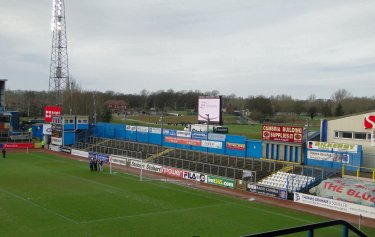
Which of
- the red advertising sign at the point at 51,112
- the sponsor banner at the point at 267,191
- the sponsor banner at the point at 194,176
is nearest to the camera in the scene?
the sponsor banner at the point at 267,191

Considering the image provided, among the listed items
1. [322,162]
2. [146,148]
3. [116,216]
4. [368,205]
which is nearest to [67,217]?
[116,216]

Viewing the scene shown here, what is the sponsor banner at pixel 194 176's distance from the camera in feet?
139

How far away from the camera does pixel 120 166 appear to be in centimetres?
5341

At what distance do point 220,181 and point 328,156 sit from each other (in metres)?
10.5

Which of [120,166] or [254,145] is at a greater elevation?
[254,145]

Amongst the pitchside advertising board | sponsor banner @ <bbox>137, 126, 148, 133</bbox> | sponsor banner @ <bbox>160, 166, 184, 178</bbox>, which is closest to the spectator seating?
the pitchside advertising board

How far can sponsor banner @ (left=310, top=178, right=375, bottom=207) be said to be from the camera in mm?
30078

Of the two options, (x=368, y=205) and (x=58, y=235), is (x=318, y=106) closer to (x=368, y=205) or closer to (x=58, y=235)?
(x=368, y=205)

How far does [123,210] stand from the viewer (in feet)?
95.6

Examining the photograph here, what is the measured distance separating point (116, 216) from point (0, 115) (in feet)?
207

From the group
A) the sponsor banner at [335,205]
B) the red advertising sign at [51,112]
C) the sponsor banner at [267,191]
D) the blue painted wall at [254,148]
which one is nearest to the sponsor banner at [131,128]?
the red advertising sign at [51,112]

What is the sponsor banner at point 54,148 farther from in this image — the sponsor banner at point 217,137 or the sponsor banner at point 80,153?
the sponsor banner at point 217,137

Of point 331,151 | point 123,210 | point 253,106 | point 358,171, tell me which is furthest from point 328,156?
point 253,106

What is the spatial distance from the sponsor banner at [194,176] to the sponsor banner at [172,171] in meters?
0.62
